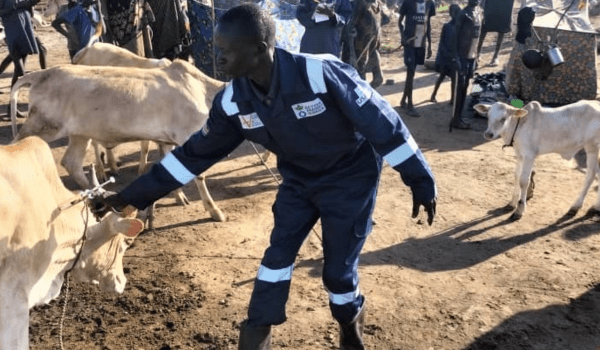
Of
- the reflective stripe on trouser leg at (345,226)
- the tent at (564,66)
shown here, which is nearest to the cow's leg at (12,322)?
the reflective stripe on trouser leg at (345,226)

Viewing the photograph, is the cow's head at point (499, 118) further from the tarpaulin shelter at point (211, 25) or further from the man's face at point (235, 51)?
the man's face at point (235, 51)

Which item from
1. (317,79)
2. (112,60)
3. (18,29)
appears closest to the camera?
(317,79)

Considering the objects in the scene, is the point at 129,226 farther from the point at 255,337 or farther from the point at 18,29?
the point at 18,29

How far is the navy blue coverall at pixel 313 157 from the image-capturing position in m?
3.57

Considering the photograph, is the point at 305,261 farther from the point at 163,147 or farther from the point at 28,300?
the point at 28,300

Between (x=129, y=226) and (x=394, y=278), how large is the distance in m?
2.66

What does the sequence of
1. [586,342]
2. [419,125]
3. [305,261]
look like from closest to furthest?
[586,342], [305,261], [419,125]

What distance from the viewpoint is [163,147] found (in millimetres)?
7422

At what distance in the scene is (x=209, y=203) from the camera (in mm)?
7238

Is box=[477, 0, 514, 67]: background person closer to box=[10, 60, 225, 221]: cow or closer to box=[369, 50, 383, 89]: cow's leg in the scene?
box=[369, 50, 383, 89]: cow's leg

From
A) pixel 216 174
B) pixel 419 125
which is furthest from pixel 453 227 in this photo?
pixel 419 125

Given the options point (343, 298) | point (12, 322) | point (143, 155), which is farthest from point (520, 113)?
point (12, 322)

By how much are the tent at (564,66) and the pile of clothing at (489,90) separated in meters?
0.39

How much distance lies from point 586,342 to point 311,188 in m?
2.66
